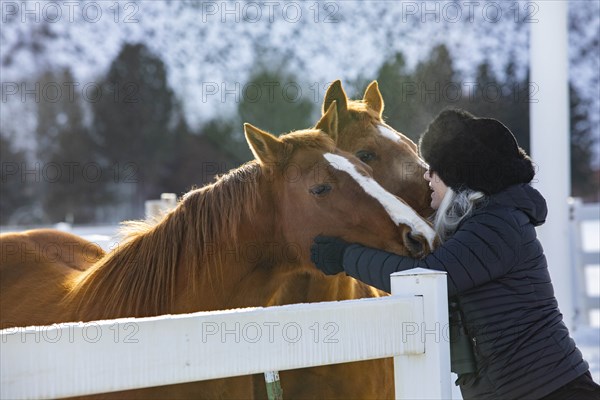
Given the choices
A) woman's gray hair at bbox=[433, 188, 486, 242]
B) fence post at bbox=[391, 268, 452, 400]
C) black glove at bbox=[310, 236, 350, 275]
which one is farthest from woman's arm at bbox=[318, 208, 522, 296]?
black glove at bbox=[310, 236, 350, 275]

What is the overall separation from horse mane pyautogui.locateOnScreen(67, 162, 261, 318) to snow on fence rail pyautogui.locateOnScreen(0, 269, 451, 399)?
3.60ft

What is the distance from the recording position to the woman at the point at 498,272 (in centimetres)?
214

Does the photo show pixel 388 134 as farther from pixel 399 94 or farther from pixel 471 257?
pixel 399 94

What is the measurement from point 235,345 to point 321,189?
130 cm

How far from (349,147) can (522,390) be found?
190 centimetres

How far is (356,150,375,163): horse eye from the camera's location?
146 inches

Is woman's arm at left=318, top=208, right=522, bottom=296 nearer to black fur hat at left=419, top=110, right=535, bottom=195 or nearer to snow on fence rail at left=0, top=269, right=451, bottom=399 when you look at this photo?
black fur hat at left=419, top=110, right=535, bottom=195

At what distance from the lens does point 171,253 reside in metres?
2.80

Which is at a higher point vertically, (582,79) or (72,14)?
(72,14)

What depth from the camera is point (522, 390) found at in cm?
214

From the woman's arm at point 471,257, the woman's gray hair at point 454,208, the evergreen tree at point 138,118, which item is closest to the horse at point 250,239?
the woman's gray hair at point 454,208

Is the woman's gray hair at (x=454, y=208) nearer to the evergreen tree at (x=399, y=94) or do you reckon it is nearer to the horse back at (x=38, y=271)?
the horse back at (x=38, y=271)

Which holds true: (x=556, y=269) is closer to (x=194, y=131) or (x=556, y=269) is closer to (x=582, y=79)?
(x=582, y=79)

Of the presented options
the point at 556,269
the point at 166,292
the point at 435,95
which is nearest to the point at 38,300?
the point at 166,292
